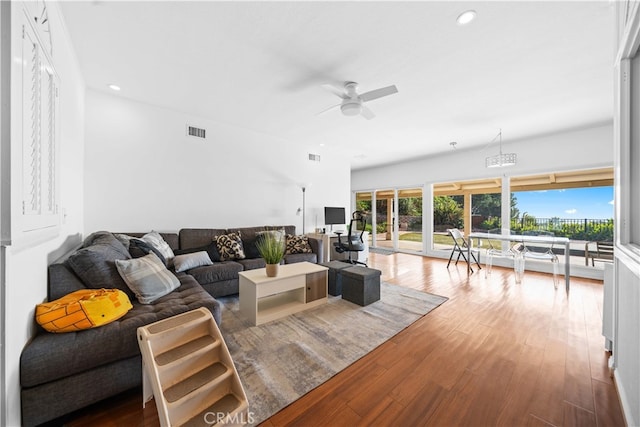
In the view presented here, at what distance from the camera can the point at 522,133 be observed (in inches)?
179

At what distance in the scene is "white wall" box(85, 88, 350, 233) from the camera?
3240 mm

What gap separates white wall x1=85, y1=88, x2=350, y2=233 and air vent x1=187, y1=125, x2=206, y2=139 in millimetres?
72

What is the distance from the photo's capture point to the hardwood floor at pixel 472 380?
1417 mm

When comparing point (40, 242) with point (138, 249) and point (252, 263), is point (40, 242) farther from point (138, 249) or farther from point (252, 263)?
point (252, 263)

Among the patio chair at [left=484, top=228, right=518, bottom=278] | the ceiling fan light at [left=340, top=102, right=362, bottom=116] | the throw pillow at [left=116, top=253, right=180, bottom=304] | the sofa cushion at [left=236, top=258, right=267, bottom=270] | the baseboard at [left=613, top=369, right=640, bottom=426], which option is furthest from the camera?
the patio chair at [left=484, top=228, right=518, bottom=278]

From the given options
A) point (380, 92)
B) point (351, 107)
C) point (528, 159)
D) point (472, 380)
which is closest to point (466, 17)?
point (380, 92)

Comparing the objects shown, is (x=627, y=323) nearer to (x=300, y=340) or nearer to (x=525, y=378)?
(x=525, y=378)

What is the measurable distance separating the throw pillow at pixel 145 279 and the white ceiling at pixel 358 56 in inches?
78.6

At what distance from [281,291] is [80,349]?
162cm

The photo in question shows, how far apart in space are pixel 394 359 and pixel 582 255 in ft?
16.5

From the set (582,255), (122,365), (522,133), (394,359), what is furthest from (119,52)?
(582,255)

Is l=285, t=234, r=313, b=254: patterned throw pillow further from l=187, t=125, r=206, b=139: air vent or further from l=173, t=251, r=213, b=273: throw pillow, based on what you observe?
l=187, t=125, r=206, b=139: air vent

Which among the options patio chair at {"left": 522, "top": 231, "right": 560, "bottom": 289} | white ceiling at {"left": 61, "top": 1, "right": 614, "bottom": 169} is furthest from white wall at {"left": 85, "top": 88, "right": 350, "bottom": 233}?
patio chair at {"left": 522, "top": 231, "right": 560, "bottom": 289}

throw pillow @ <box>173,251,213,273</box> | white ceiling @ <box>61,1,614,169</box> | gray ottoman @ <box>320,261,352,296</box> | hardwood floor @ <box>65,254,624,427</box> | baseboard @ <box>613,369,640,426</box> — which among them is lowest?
hardwood floor @ <box>65,254,624,427</box>
